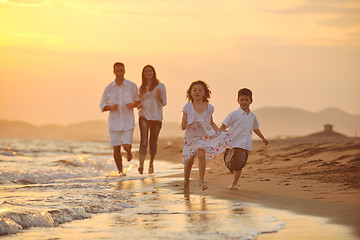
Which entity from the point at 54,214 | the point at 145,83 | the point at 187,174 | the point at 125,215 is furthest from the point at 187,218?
the point at 145,83

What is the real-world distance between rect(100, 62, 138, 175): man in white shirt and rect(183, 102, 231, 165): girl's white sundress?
11.8 feet

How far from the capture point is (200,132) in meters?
8.71

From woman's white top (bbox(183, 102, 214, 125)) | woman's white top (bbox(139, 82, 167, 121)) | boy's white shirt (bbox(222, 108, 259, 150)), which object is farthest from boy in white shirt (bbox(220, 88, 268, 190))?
woman's white top (bbox(139, 82, 167, 121))

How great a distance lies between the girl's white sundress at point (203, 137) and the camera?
8.64m

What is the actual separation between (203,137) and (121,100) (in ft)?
12.5

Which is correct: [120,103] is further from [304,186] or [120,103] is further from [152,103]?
[304,186]

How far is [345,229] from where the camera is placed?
511 centimetres

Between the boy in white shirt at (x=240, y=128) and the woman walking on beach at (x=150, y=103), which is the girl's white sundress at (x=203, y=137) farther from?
the woman walking on beach at (x=150, y=103)

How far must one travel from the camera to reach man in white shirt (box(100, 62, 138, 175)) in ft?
39.6

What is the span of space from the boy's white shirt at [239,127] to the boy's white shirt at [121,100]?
3.59m

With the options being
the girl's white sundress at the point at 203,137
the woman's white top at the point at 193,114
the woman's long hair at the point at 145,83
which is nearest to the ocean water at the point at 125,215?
the girl's white sundress at the point at 203,137

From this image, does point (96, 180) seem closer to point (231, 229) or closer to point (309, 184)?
point (309, 184)

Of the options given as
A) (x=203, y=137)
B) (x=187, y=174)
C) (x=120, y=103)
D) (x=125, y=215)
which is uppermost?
(x=120, y=103)

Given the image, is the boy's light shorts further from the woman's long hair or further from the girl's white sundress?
the girl's white sundress
